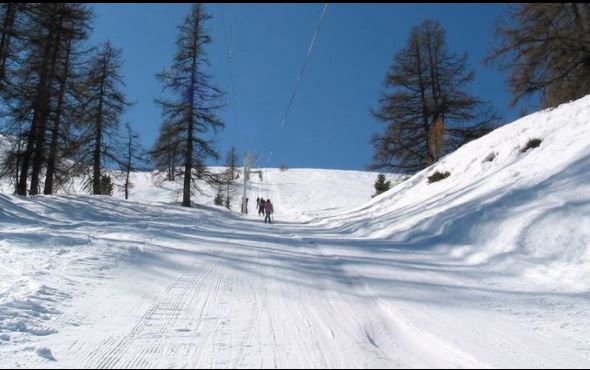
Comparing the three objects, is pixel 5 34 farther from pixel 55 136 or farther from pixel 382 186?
pixel 382 186

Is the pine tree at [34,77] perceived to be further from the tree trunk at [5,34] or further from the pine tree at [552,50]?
the pine tree at [552,50]

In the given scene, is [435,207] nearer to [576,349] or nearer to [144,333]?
[576,349]

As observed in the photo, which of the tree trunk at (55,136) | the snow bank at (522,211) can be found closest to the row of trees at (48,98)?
the tree trunk at (55,136)

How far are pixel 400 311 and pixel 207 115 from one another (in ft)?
72.8

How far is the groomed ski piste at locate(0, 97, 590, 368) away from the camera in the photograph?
3.30m

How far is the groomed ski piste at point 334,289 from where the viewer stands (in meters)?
3.30

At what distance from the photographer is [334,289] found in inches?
212

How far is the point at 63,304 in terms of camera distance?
172 inches

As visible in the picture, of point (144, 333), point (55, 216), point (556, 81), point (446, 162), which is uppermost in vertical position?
point (556, 81)

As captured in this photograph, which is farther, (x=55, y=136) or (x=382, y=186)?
(x=382, y=186)

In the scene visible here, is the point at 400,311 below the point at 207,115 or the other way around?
below

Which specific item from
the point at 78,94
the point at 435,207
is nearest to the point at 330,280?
the point at 435,207

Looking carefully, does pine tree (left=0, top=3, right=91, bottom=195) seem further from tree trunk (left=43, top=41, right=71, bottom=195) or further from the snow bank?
the snow bank

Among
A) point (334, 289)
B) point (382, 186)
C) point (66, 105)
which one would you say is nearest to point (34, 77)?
point (66, 105)
